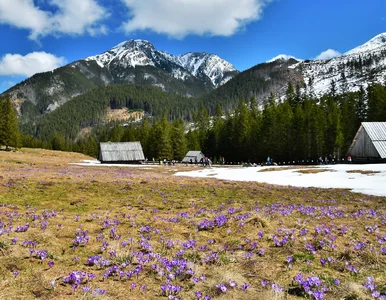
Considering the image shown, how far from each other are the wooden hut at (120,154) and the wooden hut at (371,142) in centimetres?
6181

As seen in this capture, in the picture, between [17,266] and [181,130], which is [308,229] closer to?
[17,266]

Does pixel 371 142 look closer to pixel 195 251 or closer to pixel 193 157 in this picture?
pixel 195 251

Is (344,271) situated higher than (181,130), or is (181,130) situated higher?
(181,130)

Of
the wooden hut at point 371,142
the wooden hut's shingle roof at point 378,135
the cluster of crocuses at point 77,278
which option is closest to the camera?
the cluster of crocuses at point 77,278

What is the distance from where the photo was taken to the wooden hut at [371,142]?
5053cm

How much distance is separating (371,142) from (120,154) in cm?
6948

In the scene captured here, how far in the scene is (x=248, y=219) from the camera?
10.0 metres

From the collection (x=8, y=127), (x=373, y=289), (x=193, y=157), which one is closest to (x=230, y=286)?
(x=373, y=289)

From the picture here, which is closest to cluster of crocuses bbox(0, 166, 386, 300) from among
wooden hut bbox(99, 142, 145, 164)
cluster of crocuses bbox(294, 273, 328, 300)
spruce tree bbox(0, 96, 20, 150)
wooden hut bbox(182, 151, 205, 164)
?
cluster of crocuses bbox(294, 273, 328, 300)

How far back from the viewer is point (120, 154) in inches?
3615

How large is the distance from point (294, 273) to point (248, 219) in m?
4.02

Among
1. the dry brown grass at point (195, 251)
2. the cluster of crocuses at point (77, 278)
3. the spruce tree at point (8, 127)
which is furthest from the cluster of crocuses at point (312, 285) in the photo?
the spruce tree at point (8, 127)

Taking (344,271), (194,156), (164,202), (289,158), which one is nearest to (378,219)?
(344,271)

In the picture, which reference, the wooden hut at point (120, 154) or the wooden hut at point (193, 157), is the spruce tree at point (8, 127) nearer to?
the wooden hut at point (120, 154)
